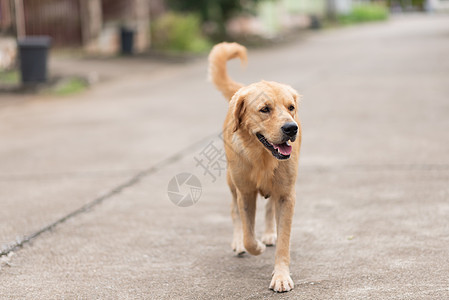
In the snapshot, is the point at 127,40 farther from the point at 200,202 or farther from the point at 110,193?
the point at 200,202

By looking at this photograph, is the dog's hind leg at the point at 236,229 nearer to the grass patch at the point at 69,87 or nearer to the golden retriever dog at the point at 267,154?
the golden retriever dog at the point at 267,154

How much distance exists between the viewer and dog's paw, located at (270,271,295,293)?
382 cm

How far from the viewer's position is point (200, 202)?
6016 millimetres

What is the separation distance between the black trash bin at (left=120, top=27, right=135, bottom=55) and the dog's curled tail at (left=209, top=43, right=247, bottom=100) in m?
17.4

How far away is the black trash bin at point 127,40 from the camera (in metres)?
21.8

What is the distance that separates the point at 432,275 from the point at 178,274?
167 centimetres

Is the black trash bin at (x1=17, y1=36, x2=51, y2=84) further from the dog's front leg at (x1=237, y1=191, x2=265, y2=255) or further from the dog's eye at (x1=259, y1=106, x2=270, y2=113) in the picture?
the dog's eye at (x1=259, y1=106, x2=270, y2=113)

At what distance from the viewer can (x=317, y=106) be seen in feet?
37.5

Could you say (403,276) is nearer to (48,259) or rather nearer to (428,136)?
(48,259)

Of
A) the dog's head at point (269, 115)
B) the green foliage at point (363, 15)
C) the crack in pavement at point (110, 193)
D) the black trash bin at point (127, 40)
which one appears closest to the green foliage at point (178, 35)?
the black trash bin at point (127, 40)

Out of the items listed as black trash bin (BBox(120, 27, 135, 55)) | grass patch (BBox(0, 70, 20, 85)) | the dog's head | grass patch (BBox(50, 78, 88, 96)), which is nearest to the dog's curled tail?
the dog's head

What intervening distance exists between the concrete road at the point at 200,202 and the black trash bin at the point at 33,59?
1378 mm

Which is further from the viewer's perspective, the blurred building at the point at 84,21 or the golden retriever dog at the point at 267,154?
the blurred building at the point at 84,21

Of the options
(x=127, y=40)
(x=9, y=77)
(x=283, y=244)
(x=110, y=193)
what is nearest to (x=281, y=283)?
(x=283, y=244)
